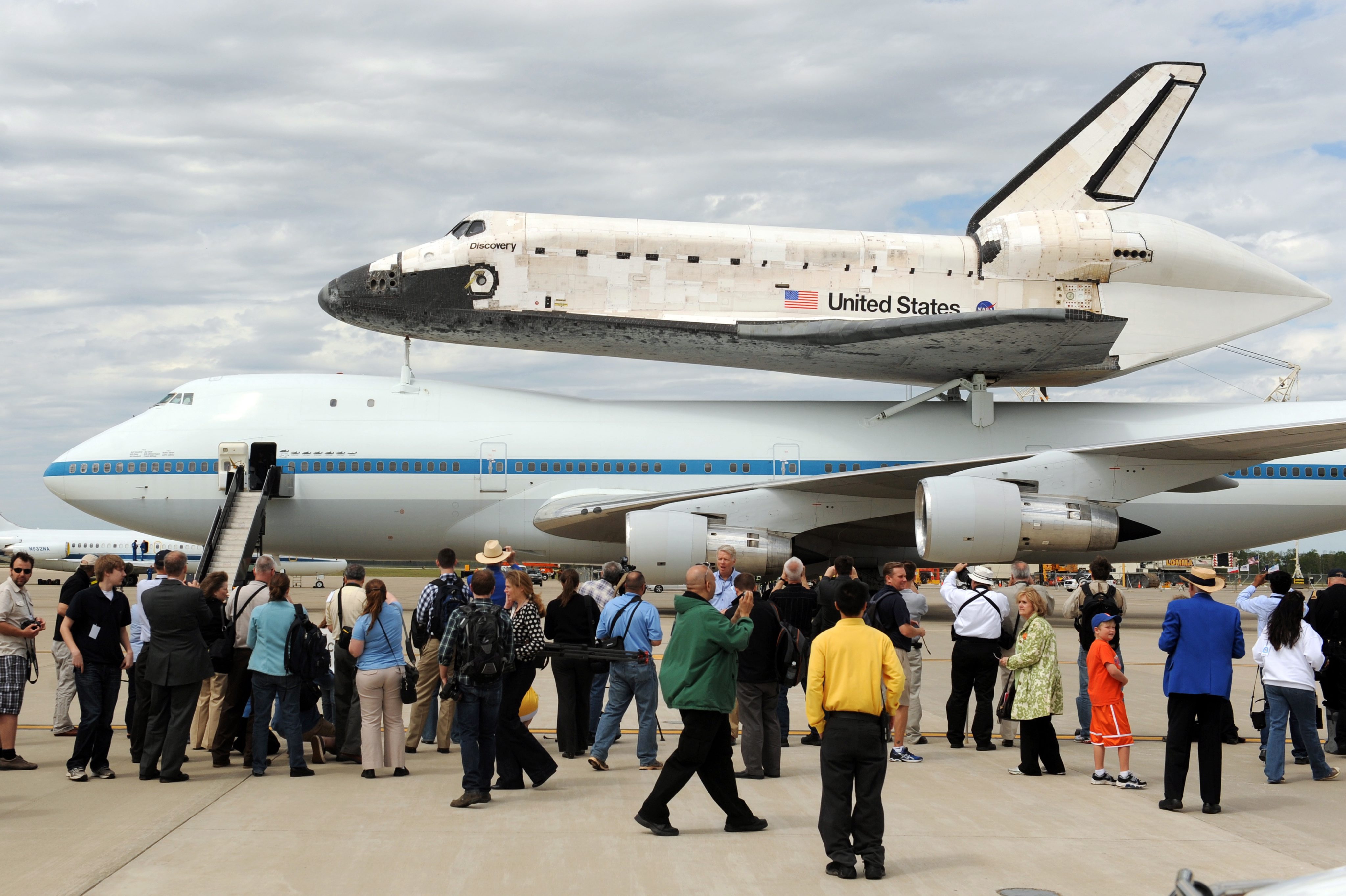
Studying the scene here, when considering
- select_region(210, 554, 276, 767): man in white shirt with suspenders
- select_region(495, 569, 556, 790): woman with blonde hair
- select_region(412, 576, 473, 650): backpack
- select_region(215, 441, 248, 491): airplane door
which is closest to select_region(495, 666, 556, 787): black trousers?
select_region(495, 569, 556, 790): woman with blonde hair

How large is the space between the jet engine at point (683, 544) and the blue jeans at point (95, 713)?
9469mm

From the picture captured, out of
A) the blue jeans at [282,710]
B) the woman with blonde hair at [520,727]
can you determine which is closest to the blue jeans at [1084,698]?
the woman with blonde hair at [520,727]

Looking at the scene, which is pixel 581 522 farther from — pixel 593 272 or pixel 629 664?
pixel 629 664

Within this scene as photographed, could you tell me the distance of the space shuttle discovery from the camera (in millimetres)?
18625

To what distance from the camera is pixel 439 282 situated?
1870 centimetres

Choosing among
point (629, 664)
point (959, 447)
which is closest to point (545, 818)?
point (629, 664)

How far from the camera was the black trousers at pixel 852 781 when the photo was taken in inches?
227

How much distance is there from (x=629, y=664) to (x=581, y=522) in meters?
10.4

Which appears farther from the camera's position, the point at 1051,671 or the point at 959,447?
the point at 959,447

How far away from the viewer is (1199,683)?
7.30 meters

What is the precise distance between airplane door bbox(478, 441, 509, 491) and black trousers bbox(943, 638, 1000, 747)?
434 inches

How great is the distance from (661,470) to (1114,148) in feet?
31.0

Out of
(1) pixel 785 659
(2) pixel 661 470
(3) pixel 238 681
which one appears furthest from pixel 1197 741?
(2) pixel 661 470

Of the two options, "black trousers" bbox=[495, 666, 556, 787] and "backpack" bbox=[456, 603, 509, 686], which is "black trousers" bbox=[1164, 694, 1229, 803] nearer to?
"black trousers" bbox=[495, 666, 556, 787]
